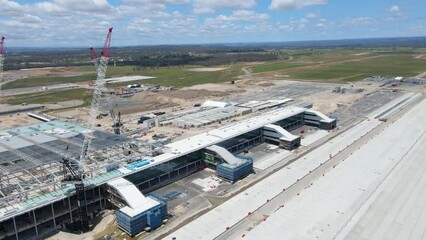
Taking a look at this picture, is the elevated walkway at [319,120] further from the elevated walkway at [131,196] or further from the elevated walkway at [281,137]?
the elevated walkway at [131,196]

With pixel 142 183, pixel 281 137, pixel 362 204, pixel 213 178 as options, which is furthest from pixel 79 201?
pixel 281 137

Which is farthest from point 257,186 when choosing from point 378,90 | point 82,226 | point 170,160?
point 378,90

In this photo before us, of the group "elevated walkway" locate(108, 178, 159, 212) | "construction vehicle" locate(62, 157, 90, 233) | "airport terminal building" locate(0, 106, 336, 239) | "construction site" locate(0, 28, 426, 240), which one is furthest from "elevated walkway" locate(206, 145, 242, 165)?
"construction vehicle" locate(62, 157, 90, 233)

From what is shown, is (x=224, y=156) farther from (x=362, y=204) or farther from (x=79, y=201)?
(x=79, y=201)

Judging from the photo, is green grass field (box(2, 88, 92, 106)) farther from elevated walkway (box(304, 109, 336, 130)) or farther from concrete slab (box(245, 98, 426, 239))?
concrete slab (box(245, 98, 426, 239))

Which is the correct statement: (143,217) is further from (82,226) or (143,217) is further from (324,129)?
(324,129)

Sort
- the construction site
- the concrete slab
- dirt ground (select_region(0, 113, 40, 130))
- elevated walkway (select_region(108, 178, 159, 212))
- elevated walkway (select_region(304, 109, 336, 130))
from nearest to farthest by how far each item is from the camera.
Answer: the concrete slab < the construction site < elevated walkway (select_region(108, 178, 159, 212)) < elevated walkway (select_region(304, 109, 336, 130)) < dirt ground (select_region(0, 113, 40, 130))
